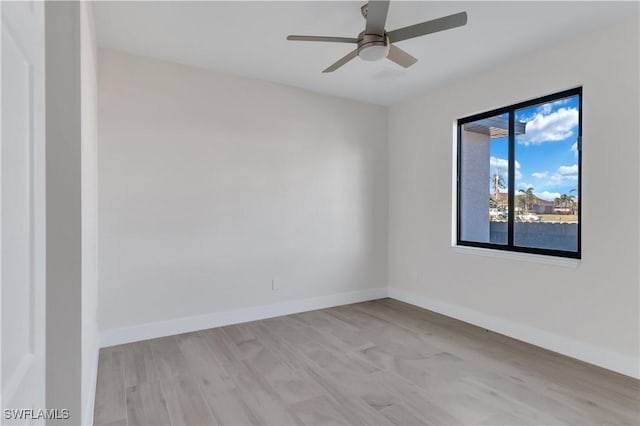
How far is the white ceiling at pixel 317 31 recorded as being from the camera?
241 cm

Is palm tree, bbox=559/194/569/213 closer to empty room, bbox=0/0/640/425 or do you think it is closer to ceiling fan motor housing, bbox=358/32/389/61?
empty room, bbox=0/0/640/425

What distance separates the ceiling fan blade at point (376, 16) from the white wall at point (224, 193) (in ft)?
6.15

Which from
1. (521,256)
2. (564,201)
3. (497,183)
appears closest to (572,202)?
(564,201)

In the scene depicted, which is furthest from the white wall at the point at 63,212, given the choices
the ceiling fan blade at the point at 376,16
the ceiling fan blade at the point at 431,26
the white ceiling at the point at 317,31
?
the ceiling fan blade at the point at 431,26

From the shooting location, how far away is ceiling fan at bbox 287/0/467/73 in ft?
6.47

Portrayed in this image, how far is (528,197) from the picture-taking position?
3305mm

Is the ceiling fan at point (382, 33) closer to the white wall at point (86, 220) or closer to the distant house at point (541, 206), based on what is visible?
the white wall at point (86, 220)

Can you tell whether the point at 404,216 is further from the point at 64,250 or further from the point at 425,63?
the point at 64,250

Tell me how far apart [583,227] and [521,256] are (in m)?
0.59

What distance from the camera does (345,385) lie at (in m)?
2.38

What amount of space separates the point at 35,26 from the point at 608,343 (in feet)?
12.0

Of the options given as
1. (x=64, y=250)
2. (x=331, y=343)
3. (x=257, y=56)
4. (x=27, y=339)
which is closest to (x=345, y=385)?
(x=331, y=343)

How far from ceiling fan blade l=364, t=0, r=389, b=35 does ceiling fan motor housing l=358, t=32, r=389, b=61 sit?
1.1 inches

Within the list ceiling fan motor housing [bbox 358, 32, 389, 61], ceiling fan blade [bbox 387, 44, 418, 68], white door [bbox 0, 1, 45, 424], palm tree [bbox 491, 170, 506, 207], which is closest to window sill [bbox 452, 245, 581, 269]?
Answer: palm tree [bbox 491, 170, 506, 207]
